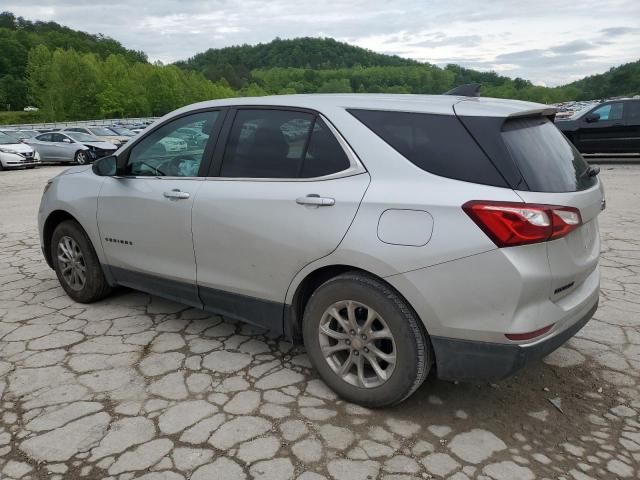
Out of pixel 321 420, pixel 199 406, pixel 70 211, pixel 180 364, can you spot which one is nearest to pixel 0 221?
pixel 70 211

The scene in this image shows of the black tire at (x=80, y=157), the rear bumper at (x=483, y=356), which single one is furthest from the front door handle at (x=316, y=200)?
the black tire at (x=80, y=157)

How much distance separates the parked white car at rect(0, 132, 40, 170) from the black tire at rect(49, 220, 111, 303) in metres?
16.2

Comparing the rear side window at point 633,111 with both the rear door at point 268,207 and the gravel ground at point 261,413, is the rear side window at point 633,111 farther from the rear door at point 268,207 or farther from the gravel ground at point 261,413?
the rear door at point 268,207

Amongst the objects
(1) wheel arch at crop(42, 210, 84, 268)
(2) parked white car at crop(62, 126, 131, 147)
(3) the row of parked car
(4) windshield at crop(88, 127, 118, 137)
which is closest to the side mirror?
(1) wheel arch at crop(42, 210, 84, 268)

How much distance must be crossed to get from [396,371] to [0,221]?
26.0 feet

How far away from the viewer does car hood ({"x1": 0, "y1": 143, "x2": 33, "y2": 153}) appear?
60.3ft

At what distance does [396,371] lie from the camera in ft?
8.63

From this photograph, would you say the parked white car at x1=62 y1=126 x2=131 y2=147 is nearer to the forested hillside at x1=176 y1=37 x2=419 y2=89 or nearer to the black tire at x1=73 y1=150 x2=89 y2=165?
the black tire at x1=73 y1=150 x2=89 y2=165

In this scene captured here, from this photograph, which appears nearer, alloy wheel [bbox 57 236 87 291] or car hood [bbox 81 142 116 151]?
alloy wheel [bbox 57 236 87 291]

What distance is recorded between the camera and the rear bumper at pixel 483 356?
2.38 metres

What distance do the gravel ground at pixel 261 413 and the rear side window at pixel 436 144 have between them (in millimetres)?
1246

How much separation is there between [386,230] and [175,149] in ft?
6.14

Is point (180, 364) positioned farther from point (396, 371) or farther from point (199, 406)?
point (396, 371)

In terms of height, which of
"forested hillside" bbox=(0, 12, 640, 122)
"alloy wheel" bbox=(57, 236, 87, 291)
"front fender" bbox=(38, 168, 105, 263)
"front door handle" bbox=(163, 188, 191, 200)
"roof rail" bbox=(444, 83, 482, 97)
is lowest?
"alloy wheel" bbox=(57, 236, 87, 291)
